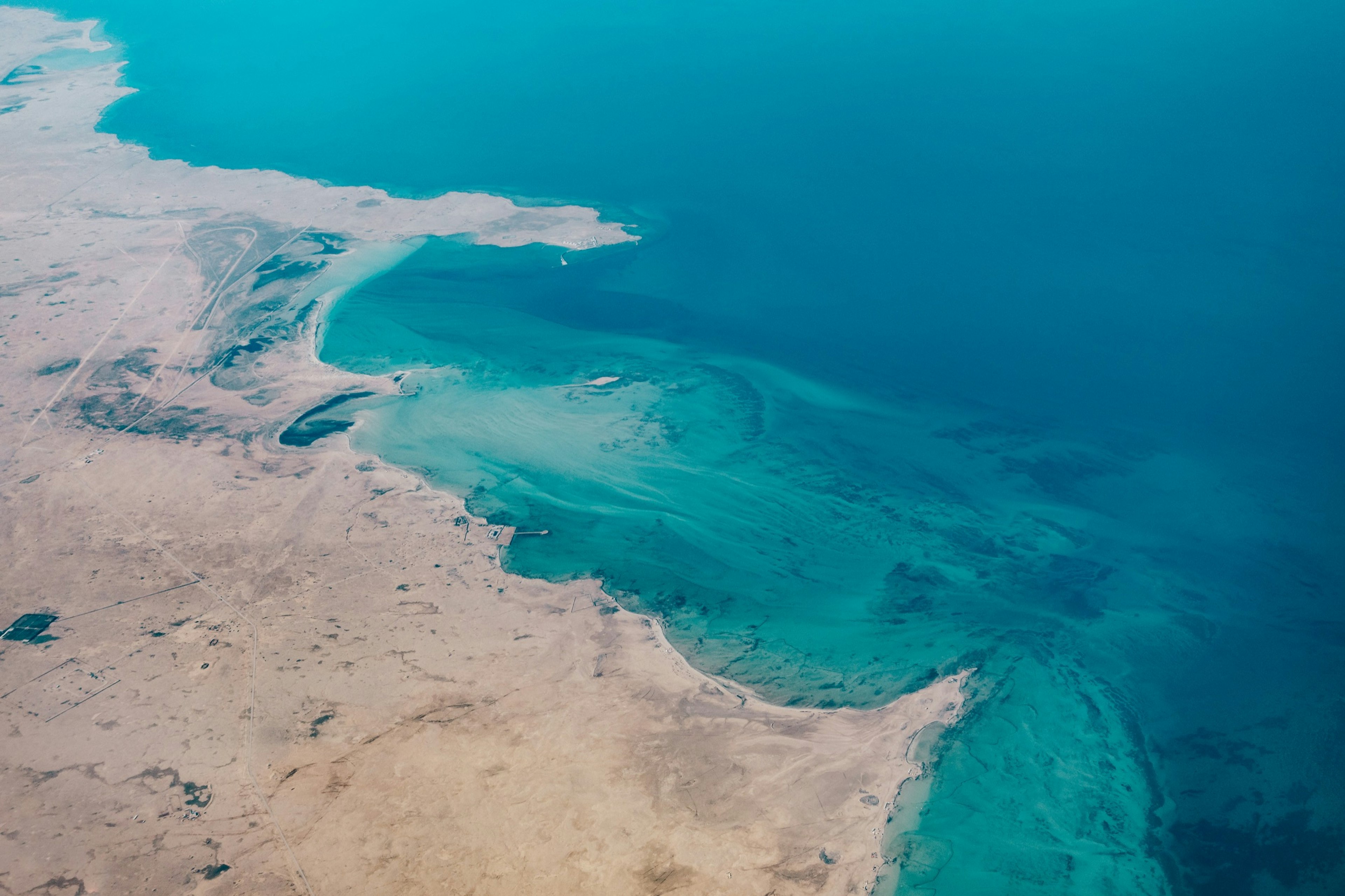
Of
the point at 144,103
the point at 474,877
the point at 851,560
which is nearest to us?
the point at 474,877

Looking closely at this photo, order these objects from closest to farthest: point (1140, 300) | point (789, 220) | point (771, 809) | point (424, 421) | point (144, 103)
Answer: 1. point (771, 809)
2. point (424, 421)
3. point (1140, 300)
4. point (789, 220)
5. point (144, 103)

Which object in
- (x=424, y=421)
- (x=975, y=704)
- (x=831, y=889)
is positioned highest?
(x=424, y=421)

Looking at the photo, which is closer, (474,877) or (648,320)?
(474,877)

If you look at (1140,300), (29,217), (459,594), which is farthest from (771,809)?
(29,217)

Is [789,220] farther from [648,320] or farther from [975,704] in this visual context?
[975,704]

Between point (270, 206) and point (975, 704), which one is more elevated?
point (270, 206)

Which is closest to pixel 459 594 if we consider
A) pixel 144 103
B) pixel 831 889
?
pixel 831 889
